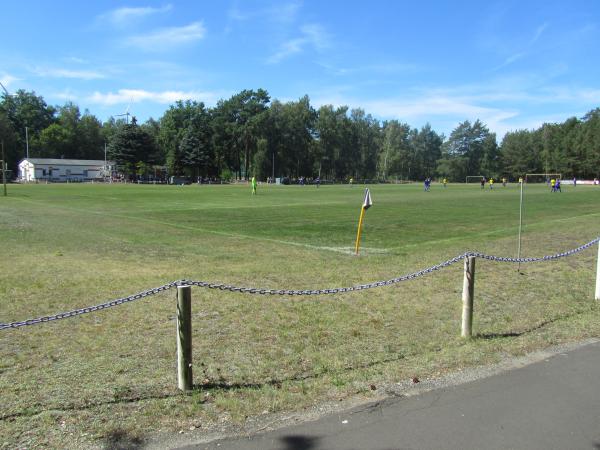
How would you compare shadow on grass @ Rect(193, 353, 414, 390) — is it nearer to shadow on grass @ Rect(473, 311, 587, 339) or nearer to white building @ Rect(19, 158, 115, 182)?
A: shadow on grass @ Rect(473, 311, 587, 339)

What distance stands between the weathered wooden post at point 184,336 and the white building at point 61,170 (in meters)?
112

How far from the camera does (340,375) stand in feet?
16.7

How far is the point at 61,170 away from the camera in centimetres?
11356

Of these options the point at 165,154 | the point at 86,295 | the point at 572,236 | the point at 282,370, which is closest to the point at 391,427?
the point at 282,370

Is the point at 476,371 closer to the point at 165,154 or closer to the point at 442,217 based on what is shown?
the point at 442,217

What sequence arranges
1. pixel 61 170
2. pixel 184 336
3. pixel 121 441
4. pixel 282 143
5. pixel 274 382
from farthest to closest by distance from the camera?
pixel 282 143, pixel 61 170, pixel 274 382, pixel 184 336, pixel 121 441

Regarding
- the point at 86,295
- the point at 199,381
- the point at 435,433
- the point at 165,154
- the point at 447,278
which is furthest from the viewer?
the point at 165,154

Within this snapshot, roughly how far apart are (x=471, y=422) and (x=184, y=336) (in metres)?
2.67

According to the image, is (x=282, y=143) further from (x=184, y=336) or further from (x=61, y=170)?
(x=184, y=336)

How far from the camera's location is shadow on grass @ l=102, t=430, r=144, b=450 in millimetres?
3625

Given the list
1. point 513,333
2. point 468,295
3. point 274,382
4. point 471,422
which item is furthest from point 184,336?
point 513,333

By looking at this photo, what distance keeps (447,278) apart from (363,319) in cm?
359

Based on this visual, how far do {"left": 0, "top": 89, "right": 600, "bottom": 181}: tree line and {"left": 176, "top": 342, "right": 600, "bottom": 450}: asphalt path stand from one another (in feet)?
351

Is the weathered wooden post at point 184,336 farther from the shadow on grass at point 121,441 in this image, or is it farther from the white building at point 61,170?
the white building at point 61,170
